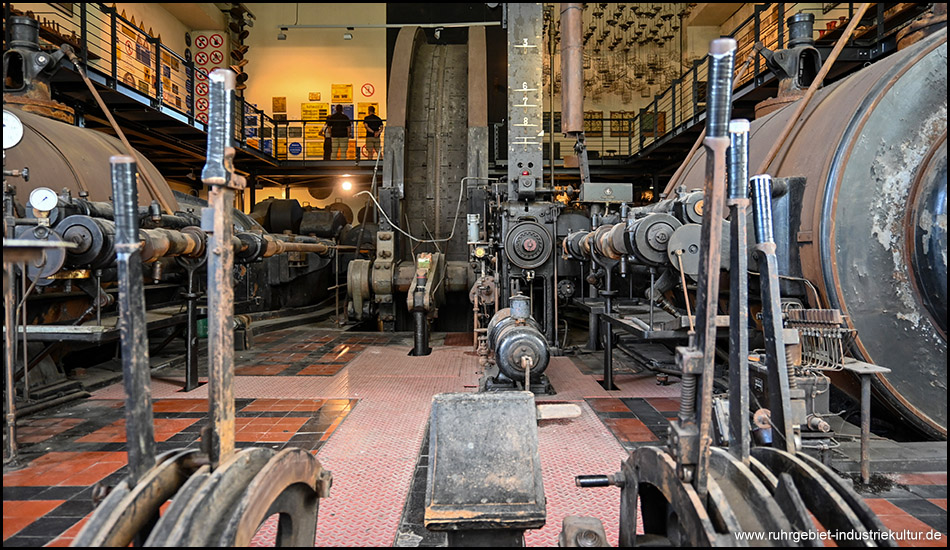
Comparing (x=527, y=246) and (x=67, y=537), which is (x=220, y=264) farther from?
(x=527, y=246)

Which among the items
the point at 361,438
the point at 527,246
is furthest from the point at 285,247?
the point at 361,438

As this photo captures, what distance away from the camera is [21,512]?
272 cm

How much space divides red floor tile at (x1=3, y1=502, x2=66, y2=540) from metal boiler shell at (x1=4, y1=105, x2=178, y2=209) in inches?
123

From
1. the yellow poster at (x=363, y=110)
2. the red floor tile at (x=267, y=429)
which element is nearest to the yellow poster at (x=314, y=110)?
the yellow poster at (x=363, y=110)

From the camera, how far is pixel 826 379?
296 cm

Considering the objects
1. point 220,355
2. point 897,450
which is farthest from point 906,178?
point 220,355

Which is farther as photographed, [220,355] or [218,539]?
[220,355]

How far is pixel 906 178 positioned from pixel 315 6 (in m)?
18.5

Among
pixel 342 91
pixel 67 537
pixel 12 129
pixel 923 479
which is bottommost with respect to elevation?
pixel 67 537

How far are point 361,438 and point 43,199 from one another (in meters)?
2.78

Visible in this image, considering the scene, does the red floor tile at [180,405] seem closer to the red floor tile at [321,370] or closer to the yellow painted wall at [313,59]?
the red floor tile at [321,370]

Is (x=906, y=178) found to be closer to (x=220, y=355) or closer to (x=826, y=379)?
(x=826, y=379)

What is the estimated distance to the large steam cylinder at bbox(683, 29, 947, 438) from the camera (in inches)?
126

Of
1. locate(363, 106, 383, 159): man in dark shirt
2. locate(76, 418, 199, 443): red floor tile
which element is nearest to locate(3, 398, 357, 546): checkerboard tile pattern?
locate(76, 418, 199, 443): red floor tile
